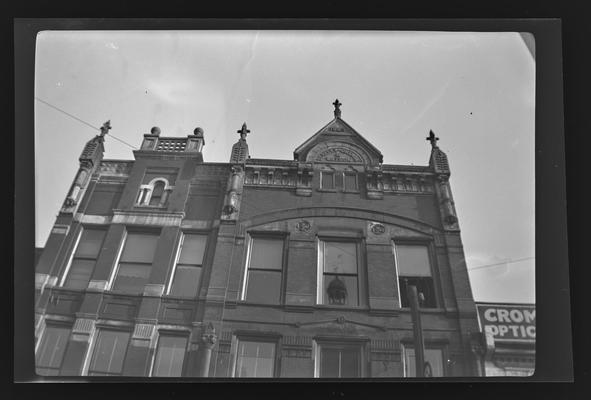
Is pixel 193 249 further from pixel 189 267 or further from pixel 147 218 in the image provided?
pixel 147 218

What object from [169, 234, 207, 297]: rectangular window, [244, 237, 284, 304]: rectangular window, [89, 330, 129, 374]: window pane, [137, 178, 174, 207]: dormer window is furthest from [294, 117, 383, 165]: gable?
[89, 330, 129, 374]: window pane

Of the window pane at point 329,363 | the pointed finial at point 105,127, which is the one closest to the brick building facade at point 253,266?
the window pane at point 329,363

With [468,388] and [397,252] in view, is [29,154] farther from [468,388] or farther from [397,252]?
[468,388]

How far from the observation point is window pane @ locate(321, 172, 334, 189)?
32.7 feet

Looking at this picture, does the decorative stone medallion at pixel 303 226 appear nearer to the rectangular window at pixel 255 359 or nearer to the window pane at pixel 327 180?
the window pane at pixel 327 180

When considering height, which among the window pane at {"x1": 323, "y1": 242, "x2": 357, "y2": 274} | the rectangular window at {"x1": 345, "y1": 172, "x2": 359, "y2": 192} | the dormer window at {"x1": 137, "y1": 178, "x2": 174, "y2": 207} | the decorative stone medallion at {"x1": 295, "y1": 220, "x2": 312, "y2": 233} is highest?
the rectangular window at {"x1": 345, "y1": 172, "x2": 359, "y2": 192}

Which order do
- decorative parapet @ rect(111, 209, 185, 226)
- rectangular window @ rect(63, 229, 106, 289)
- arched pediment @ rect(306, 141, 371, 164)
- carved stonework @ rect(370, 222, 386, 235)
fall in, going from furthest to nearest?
arched pediment @ rect(306, 141, 371, 164), decorative parapet @ rect(111, 209, 185, 226), carved stonework @ rect(370, 222, 386, 235), rectangular window @ rect(63, 229, 106, 289)

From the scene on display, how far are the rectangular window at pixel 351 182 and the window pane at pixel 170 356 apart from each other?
4159 mm

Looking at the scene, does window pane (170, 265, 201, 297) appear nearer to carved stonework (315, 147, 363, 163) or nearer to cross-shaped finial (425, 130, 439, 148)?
carved stonework (315, 147, 363, 163)

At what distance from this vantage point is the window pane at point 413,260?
29.6 feet

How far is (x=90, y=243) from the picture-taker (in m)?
9.52

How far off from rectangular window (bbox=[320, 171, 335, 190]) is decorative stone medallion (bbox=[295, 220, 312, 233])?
0.90 meters

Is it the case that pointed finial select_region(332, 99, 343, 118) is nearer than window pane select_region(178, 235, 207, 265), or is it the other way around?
window pane select_region(178, 235, 207, 265)

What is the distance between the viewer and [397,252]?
9.26m
